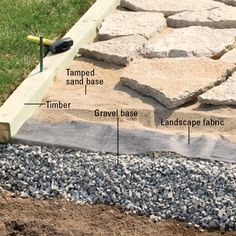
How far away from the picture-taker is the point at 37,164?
5.11 meters

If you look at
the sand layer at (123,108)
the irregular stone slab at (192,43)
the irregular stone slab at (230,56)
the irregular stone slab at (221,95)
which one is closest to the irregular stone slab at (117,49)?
the irregular stone slab at (192,43)

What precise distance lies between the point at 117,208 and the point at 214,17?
2.84 m

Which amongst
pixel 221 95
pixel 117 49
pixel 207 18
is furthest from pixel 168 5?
pixel 221 95

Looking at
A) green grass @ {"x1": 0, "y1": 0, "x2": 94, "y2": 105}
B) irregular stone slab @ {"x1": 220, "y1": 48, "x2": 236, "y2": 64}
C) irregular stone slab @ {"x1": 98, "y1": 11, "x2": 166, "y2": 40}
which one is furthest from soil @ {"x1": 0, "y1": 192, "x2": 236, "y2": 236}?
irregular stone slab @ {"x1": 98, "y1": 11, "x2": 166, "y2": 40}

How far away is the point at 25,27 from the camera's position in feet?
22.8

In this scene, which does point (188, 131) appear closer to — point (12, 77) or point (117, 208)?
point (117, 208)

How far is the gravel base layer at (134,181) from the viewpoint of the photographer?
4633mm

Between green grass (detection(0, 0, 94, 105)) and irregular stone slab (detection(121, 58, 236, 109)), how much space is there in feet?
2.92

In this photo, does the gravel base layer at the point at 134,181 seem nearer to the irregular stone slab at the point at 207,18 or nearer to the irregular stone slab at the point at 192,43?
the irregular stone slab at the point at 192,43

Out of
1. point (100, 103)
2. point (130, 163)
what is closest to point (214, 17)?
point (100, 103)

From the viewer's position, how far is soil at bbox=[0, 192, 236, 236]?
449cm

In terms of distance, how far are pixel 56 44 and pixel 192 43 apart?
1138 millimetres

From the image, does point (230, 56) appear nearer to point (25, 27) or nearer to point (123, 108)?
point (123, 108)

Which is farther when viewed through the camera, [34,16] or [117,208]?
[34,16]
